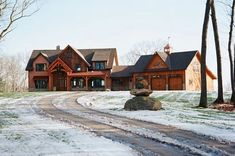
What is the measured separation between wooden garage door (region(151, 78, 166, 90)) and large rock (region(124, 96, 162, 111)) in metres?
34.2

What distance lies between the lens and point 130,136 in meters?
11.8

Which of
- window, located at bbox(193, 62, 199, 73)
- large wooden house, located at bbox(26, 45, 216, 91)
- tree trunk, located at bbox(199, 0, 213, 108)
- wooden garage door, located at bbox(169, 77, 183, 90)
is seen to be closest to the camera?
tree trunk, located at bbox(199, 0, 213, 108)

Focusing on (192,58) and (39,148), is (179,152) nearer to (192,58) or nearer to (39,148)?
(39,148)

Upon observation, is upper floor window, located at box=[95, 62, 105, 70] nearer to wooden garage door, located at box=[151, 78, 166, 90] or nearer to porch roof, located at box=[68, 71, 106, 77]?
porch roof, located at box=[68, 71, 106, 77]

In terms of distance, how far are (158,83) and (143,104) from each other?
35.6 m

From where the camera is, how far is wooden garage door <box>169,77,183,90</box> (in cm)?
5572

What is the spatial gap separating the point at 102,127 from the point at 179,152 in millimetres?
5252

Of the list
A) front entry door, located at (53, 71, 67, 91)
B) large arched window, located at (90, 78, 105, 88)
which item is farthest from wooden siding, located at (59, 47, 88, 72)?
large arched window, located at (90, 78, 105, 88)

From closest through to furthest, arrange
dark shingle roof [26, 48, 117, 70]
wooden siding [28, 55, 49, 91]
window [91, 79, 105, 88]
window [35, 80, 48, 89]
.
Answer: window [91, 79, 105, 88], dark shingle roof [26, 48, 117, 70], wooden siding [28, 55, 49, 91], window [35, 80, 48, 89]

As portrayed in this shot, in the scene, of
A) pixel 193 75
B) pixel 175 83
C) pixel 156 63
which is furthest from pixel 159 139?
pixel 193 75

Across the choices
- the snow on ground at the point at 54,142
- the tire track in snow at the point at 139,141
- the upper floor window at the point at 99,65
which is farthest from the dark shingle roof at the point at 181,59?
the snow on ground at the point at 54,142

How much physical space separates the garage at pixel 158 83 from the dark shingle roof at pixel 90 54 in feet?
29.0

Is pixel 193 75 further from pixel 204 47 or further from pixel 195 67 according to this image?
pixel 204 47

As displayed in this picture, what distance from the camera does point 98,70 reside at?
63.4m
